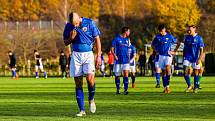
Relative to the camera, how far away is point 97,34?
15539mm

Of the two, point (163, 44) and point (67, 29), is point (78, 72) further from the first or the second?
point (163, 44)

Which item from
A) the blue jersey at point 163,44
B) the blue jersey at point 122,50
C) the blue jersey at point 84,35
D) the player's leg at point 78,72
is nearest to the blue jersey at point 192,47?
the blue jersey at point 163,44

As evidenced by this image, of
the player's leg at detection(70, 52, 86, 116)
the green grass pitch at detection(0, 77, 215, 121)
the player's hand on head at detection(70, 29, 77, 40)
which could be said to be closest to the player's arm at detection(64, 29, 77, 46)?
the player's hand on head at detection(70, 29, 77, 40)

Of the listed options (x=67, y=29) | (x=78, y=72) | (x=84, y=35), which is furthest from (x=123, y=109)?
(x=67, y=29)

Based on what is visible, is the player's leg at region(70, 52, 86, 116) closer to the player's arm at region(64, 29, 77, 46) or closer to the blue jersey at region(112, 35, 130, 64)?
the player's arm at region(64, 29, 77, 46)

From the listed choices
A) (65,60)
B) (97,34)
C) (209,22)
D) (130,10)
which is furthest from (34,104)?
(130,10)

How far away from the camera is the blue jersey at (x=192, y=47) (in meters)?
23.3

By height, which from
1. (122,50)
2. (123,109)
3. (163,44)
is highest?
(163,44)

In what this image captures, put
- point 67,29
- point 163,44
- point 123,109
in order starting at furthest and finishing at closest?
point 163,44, point 123,109, point 67,29

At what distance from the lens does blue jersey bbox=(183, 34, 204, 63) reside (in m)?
23.3

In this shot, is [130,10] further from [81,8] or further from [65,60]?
[65,60]

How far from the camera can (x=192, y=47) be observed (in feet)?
76.9

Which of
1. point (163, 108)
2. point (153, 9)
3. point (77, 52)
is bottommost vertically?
point (163, 108)

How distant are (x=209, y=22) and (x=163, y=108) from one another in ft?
172
